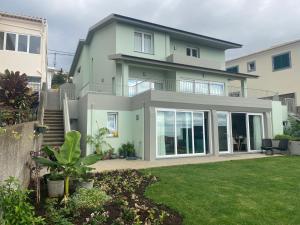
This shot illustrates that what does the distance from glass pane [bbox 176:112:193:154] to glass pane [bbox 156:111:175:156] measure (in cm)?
40

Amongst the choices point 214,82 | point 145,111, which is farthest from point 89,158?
point 214,82

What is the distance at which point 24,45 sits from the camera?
24.5 m

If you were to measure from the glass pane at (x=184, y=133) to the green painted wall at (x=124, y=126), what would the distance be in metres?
2.44

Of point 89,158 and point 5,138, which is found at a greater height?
point 5,138

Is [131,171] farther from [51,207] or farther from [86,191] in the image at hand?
[51,207]

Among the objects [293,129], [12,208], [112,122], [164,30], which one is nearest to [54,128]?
[112,122]

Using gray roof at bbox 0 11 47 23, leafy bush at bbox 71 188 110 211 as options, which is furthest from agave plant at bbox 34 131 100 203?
gray roof at bbox 0 11 47 23

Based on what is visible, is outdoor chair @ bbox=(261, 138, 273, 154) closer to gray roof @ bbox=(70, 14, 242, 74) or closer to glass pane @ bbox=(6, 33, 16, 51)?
gray roof @ bbox=(70, 14, 242, 74)

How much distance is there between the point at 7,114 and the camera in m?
10.5

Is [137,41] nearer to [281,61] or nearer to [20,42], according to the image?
[20,42]

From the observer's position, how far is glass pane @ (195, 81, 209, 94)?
82.1ft

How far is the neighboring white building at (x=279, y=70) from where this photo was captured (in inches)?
1186

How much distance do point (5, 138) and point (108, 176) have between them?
6.27 metres

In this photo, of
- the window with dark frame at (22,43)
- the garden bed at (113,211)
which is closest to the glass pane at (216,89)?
the window with dark frame at (22,43)
